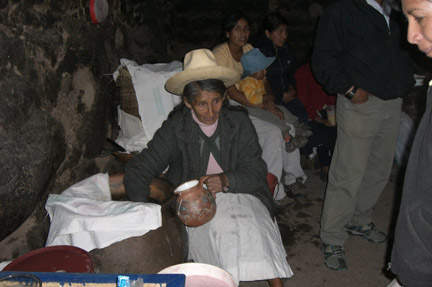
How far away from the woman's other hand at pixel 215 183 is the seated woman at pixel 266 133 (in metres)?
1.22

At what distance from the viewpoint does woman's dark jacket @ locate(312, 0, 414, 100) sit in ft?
6.64

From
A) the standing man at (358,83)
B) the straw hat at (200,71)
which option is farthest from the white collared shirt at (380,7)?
the straw hat at (200,71)

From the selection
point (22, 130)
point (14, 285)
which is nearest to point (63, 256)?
point (14, 285)

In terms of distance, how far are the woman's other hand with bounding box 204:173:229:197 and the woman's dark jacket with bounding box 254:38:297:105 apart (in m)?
1.87

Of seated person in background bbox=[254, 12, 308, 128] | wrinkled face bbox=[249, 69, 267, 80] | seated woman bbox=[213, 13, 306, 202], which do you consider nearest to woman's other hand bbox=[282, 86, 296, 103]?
seated person in background bbox=[254, 12, 308, 128]

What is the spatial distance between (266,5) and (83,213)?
12.0 feet

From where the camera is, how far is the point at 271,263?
5.66 feet

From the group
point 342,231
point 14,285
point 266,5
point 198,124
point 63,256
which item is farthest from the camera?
point 266,5

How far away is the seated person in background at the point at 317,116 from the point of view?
11.7ft

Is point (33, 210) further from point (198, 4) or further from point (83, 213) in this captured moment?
point (198, 4)

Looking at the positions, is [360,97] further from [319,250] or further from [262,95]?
[262,95]

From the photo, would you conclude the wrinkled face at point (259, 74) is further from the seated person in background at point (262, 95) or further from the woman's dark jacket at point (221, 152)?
the woman's dark jacket at point (221, 152)

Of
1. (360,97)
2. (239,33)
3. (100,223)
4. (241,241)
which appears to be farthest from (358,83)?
(100,223)

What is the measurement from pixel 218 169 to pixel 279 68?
1.79 metres
